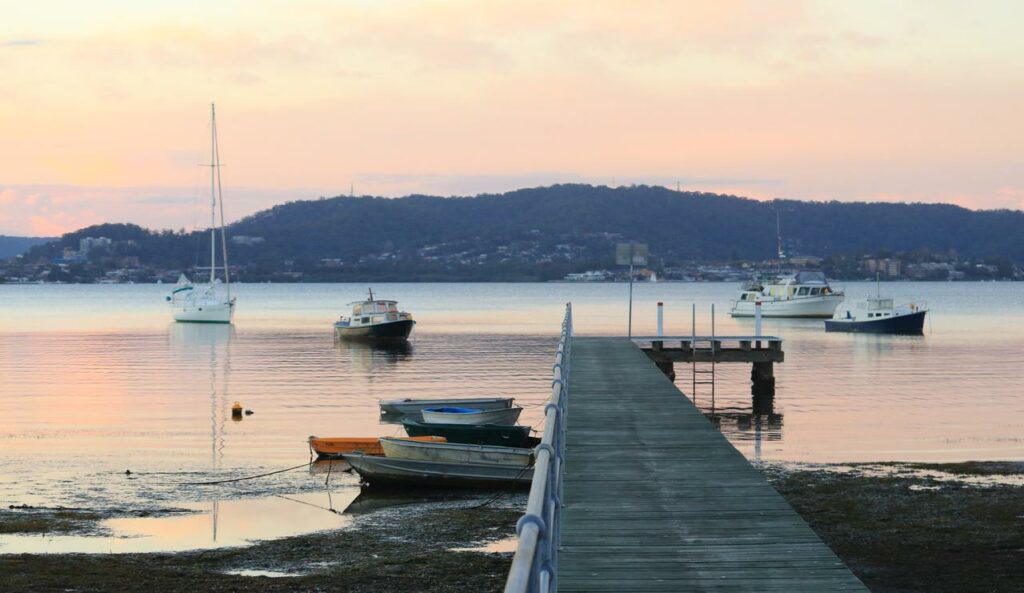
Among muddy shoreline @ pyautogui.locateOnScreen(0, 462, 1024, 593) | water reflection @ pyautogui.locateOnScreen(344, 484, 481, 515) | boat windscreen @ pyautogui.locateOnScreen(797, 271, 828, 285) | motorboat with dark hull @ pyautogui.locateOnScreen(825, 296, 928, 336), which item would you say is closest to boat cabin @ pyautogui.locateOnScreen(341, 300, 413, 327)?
motorboat with dark hull @ pyautogui.locateOnScreen(825, 296, 928, 336)

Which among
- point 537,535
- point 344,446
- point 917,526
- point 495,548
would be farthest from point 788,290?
point 537,535

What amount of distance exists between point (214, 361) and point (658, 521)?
50653mm

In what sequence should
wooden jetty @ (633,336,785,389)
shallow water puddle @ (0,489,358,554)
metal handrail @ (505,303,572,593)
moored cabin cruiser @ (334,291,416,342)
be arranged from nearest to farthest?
metal handrail @ (505,303,572,593), shallow water puddle @ (0,489,358,554), wooden jetty @ (633,336,785,389), moored cabin cruiser @ (334,291,416,342)

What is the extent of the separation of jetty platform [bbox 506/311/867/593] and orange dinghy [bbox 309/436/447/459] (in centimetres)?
777

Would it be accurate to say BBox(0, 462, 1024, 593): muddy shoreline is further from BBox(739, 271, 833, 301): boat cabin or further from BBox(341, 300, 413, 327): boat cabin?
BBox(739, 271, 833, 301): boat cabin

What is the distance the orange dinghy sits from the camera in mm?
Result: 23842

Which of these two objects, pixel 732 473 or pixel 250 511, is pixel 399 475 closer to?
pixel 250 511

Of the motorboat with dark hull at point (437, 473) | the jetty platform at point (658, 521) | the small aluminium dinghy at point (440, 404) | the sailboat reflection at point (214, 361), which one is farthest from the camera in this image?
the small aluminium dinghy at point (440, 404)

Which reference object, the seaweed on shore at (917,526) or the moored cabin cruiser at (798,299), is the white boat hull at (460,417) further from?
the moored cabin cruiser at (798,299)

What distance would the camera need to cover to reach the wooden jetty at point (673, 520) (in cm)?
924

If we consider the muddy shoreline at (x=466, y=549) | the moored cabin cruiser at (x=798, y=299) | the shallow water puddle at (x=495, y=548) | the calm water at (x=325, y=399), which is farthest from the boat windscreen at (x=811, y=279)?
the shallow water puddle at (x=495, y=548)

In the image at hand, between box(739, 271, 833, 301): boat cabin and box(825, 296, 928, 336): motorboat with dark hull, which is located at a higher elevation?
box(739, 271, 833, 301): boat cabin

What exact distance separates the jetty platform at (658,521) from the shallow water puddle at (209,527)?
5484 mm

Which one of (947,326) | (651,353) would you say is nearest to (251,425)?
(651,353)
